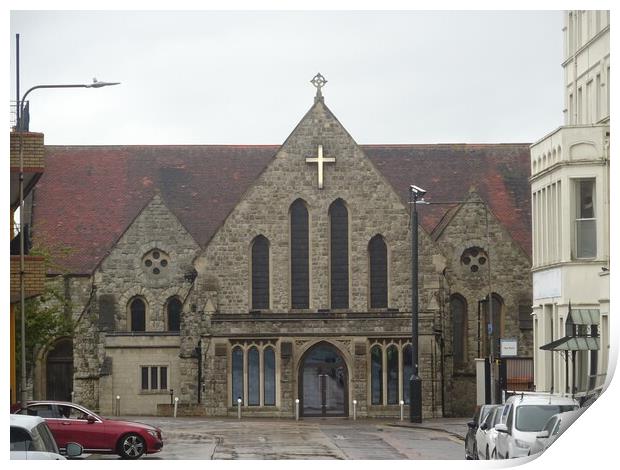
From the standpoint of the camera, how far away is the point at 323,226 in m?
62.3

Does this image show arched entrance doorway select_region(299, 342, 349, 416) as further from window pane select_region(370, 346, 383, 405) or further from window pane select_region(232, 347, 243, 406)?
window pane select_region(232, 347, 243, 406)

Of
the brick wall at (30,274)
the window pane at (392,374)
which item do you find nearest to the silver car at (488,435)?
the brick wall at (30,274)

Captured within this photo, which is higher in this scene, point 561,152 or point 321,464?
point 561,152

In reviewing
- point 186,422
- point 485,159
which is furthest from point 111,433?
point 485,159

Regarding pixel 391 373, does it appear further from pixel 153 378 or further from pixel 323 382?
pixel 153 378

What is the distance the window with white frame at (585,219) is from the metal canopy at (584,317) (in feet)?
5.30

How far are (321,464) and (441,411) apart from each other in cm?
2648

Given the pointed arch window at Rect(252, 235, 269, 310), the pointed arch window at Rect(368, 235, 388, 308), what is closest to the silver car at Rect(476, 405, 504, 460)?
the pointed arch window at Rect(368, 235, 388, 308)

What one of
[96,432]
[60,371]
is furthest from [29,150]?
[60,371]

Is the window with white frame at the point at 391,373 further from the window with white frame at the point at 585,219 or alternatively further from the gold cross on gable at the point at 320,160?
the window with white frame at the point at 585,219

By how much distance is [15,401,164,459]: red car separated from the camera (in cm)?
3641

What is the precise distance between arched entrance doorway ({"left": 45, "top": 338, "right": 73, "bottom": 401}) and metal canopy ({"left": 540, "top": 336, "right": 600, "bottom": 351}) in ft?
94.1

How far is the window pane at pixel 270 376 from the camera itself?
60.8 meters

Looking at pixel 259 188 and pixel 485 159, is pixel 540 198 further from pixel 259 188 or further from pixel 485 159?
pixel 485 159
